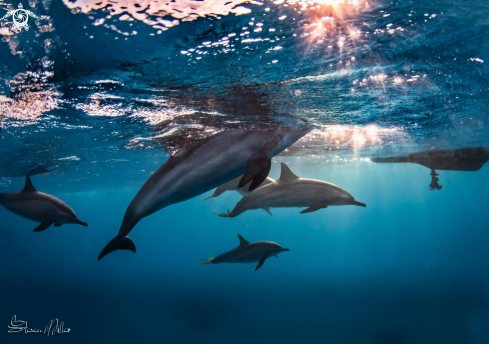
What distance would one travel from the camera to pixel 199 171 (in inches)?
Result: 159

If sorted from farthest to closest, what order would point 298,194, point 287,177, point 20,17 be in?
point 287,177 < point 298,194 < point 20,17

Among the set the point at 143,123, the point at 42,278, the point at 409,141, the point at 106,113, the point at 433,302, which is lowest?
the point at 42,278

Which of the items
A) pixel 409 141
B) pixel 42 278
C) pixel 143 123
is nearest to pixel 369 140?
pixel 409 141

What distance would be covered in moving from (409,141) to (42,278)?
1741 inches

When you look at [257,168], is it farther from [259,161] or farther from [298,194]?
[298,194]

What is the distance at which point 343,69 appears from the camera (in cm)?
634

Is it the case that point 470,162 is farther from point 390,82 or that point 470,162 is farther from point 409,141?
point 390,82
